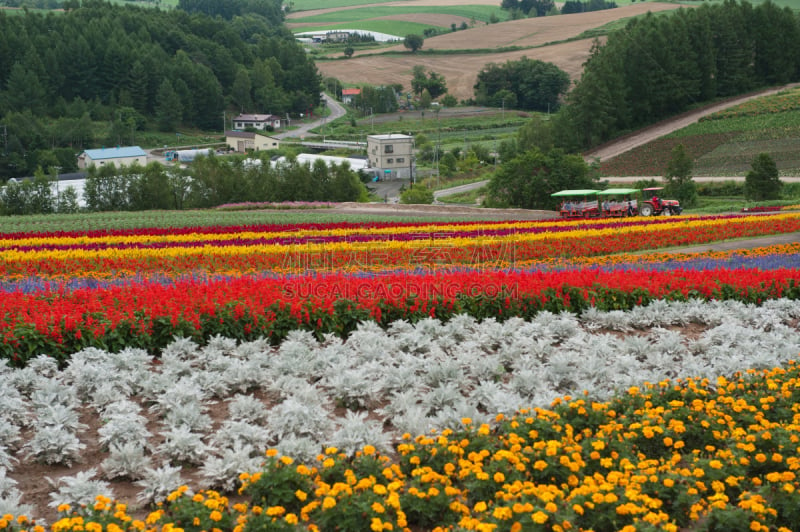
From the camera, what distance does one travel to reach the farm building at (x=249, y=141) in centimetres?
11912

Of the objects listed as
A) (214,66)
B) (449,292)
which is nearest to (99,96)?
(214,66)

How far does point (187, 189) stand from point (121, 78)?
82707 millimetres

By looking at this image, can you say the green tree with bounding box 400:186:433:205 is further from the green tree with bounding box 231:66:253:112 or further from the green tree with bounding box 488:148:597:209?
the green tree with bounding box 231:66:253:112

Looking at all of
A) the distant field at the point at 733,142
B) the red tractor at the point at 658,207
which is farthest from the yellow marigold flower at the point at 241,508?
the distant field at the point at 733,142

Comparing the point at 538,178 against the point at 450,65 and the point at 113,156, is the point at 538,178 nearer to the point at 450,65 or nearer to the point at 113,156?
the point at 113,156

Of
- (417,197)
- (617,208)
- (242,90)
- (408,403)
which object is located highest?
(242,90)

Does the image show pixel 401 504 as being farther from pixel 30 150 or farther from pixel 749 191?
pixel 30 150

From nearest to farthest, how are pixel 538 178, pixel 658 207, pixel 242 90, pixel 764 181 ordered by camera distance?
pixel 658 207 < pixel 764 181 < pixel 538 178 < pixel 242 90

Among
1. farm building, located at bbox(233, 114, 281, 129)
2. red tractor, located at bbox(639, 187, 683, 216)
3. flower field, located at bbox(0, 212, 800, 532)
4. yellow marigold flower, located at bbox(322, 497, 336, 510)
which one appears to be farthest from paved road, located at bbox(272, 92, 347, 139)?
yellow marigold flower, located at bbox(322, 497, 336, 510)

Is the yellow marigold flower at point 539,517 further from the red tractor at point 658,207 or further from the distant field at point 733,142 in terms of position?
the distant field at point 733,142

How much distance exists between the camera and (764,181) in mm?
50906

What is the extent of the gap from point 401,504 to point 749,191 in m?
53.8

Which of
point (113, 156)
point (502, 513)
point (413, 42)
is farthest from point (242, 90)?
point (502, 513)

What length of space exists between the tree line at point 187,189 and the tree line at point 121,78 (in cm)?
5007
